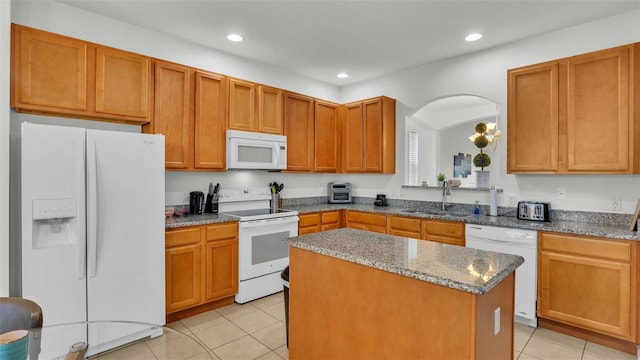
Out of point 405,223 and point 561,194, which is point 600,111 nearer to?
point 561,194

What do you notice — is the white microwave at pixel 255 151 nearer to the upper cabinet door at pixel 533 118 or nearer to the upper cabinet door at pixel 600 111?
the upper cabinet door at pixel 533 118

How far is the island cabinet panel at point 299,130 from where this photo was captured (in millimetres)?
4230

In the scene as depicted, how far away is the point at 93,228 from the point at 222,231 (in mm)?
1123

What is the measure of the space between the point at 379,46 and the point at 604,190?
8.65ft

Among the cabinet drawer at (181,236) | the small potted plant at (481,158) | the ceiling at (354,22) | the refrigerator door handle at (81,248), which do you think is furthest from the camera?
the small potted plant at (481,158)

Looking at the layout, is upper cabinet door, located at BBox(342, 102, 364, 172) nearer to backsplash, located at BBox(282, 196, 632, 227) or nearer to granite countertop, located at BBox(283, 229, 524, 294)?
backsplash, located at BBox(282, 196, 632, 227)

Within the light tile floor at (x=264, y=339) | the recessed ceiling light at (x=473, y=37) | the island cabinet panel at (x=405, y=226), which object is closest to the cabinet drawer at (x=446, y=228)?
the island cabinet panel at (x=405, y=226)

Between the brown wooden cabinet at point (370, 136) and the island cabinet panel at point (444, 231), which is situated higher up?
the brown wooden cabinet at point (370, 136)

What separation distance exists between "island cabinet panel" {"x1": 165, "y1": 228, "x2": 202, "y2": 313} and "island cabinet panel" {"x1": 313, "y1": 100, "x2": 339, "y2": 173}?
2.05 m

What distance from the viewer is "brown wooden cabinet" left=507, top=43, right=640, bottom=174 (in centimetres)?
261

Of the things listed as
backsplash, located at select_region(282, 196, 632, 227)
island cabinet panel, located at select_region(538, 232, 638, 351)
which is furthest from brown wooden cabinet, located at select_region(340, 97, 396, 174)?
island cabinet panel, located at select_region(538, 232, 638, 351)

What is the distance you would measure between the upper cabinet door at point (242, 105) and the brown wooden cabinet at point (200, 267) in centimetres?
118

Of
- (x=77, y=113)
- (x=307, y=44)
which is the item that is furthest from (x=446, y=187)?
(x=77, y=113)

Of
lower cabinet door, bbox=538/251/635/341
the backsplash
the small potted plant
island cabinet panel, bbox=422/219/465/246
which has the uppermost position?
the small potted plant
